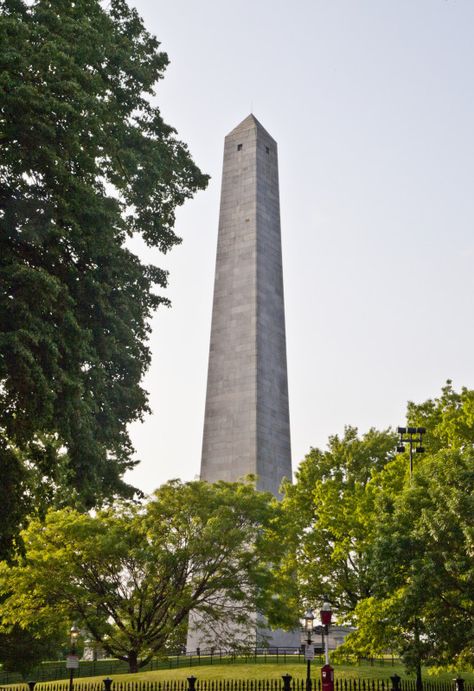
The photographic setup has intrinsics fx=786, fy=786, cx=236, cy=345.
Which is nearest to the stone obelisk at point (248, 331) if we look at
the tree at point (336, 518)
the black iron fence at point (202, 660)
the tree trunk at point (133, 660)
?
the tree at point (336, 518)

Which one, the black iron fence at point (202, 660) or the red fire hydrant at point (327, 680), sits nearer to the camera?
the red fire hydrant at point (327, 680)

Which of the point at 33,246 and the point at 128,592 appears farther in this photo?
the point at 128,592

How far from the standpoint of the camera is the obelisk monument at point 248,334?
47.5 meters

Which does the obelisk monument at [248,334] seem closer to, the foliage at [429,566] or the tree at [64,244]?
the foliage at [429,566]

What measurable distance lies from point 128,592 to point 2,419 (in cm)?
1407

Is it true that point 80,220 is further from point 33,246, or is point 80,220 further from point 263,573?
point 263,573

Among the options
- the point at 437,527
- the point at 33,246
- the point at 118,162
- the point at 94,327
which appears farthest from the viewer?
the point at 437,527

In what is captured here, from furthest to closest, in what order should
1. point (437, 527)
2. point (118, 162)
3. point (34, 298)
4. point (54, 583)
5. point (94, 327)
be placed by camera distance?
point (54, 583) < point (437, 527) < point (118, 162) < point (94, 327) < point (34, 298)

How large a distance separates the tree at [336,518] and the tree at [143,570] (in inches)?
170

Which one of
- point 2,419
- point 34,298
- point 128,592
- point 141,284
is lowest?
point 128,592

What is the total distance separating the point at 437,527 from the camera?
26.4m

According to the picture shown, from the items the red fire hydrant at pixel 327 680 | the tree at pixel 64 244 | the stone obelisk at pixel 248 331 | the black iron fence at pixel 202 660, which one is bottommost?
the red fire hydrant at pixel 327 680

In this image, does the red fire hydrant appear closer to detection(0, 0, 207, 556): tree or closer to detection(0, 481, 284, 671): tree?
detection(0, 481, 284, 671): tree

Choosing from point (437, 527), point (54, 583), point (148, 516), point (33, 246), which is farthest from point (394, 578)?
point (33, 246)
